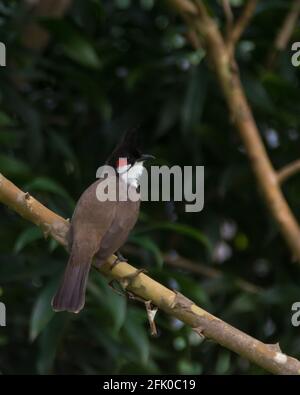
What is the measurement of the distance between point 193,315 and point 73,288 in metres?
0.47

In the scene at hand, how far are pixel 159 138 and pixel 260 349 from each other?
196cm

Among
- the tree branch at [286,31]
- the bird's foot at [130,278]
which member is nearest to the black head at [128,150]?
the bird's foot at [130,278]

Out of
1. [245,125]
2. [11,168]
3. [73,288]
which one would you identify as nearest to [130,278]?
[73,288]

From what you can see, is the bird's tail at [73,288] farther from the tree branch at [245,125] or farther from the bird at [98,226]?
the tree branch at [245,125]

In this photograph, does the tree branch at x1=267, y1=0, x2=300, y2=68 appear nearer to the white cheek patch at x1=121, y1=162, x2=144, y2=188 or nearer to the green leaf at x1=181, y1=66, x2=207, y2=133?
the green leaf at x1=181, y1=66, x2=207, y2=133

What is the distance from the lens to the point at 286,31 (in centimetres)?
389

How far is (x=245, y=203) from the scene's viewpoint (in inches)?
162

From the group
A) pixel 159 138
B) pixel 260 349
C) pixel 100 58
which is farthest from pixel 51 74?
pixel 260 349

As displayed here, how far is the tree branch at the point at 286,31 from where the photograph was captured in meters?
3.87

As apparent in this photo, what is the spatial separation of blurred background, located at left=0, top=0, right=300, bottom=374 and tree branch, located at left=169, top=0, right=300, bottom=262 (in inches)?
8.5

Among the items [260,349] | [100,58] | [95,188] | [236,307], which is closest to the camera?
[260,349]

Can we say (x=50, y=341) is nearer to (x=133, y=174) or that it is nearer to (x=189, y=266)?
(x=133, y=174)

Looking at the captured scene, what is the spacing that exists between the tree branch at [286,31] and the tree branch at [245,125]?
0.33 metres
